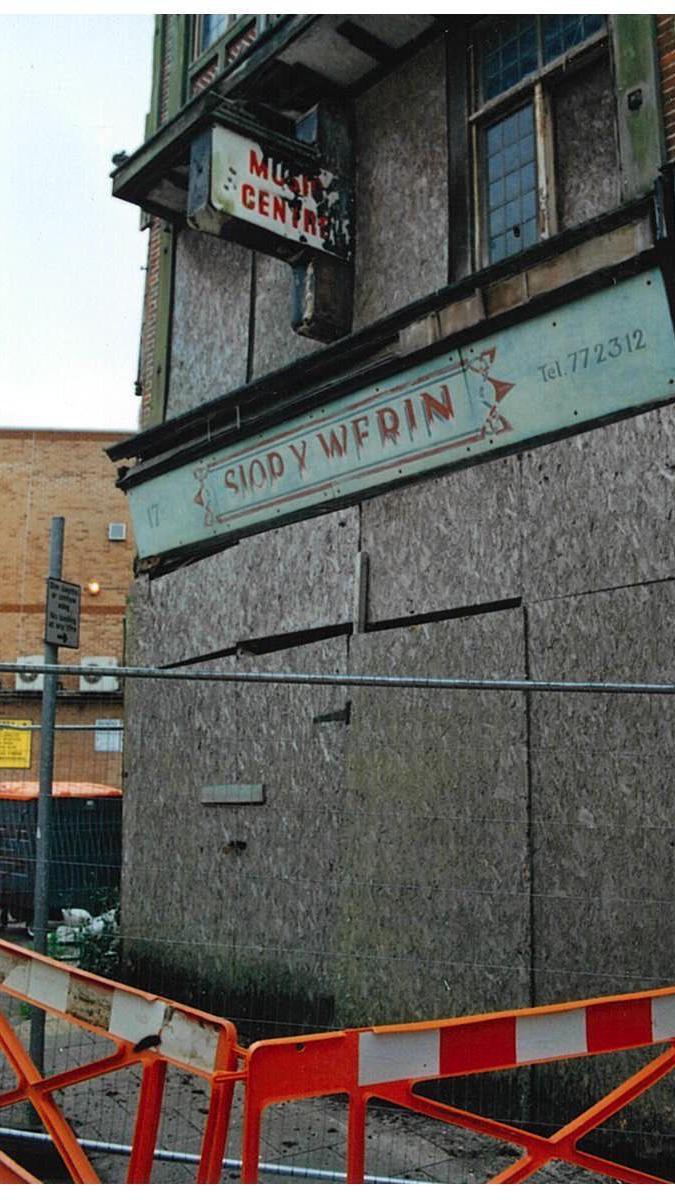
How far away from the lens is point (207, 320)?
10086 mm

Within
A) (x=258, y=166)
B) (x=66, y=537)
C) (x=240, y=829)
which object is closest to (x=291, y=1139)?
(x=240, y=829)

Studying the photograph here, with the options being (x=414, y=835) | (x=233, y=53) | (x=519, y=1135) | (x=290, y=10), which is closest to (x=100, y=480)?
(x=233, y=53)

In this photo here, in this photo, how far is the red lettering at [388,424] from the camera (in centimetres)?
754

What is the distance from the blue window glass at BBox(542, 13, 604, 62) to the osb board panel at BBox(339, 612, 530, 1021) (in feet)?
13.2

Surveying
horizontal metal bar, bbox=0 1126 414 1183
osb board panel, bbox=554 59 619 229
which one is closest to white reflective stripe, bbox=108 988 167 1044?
horizontal metal bar, bbox=0 1126 414 1183

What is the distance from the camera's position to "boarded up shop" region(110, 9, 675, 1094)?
6066 millimetres

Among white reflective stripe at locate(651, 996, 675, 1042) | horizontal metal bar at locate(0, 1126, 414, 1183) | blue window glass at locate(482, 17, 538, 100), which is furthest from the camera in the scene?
blue window glass at locate(482, 17, 538, 100)

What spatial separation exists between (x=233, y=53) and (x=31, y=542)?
59.5ft

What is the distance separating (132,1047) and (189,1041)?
31cm

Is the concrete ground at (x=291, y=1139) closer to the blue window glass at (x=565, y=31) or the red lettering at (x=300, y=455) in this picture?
the red lettering at (x=300, y=455)

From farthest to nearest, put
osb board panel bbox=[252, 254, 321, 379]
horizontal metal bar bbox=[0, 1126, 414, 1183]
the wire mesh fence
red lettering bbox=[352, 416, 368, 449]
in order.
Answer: osb board panel bbox=[252, 254, 321, 379], red lettering bbox=[352, 416, 368, 449], the wire mesh fence, horizontal metal bar bbox=[0, 1126, 414, 1183]

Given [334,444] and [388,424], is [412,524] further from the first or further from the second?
[334,444]

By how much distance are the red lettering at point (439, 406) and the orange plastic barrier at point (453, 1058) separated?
434 centimetres

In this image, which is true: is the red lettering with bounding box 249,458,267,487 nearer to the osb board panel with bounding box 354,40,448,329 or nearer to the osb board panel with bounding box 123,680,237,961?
the osb board panel with bounding box 354,40,448,329
